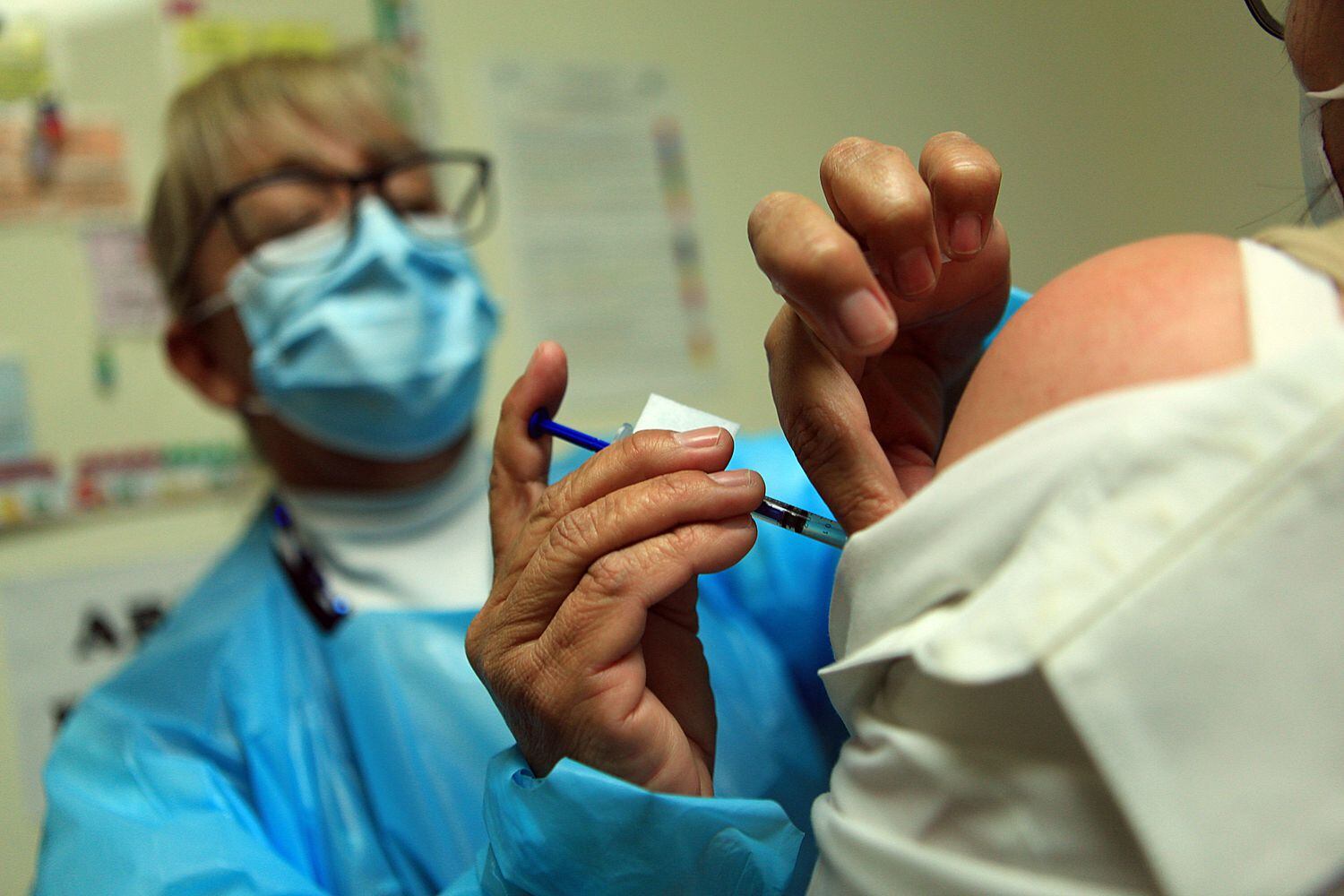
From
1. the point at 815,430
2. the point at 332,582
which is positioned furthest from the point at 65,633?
the point at 815,430

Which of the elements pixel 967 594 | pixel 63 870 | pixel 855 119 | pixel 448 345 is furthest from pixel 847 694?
pixel 448 345

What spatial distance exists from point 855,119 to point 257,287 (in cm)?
89

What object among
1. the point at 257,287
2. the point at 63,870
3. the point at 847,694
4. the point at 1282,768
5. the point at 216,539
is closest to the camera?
the point at 1282,768

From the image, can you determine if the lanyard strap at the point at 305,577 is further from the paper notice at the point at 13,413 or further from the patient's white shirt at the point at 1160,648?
the patient's white shirt at the point at 1160,648

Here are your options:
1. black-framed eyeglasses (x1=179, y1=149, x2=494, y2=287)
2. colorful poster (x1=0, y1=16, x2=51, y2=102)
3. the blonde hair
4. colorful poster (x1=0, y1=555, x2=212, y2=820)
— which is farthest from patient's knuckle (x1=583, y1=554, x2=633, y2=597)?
colorful poster (x1=0, y1=16, x2=51, y2=102)

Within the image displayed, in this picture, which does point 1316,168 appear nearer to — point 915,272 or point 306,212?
point 915,272

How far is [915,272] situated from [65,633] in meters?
1.45

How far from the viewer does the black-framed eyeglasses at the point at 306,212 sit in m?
1.21

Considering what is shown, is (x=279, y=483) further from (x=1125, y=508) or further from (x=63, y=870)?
(x=1125, y=508)

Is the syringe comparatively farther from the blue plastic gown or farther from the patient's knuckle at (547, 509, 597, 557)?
the blue plastic gown

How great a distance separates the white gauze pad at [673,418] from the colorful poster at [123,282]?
3.97ft

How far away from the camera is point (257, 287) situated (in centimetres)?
119

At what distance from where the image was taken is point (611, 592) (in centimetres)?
52

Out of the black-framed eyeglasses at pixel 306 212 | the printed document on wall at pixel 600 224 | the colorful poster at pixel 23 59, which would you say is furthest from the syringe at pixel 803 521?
the colorful poster at pixel 23 59
